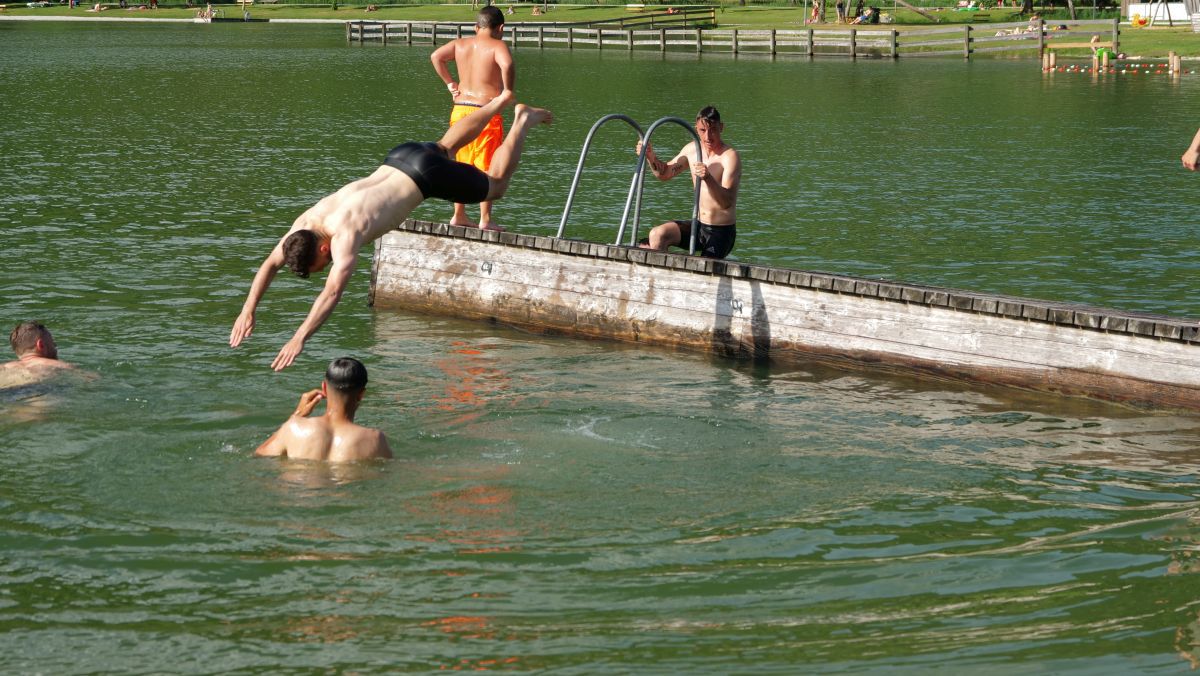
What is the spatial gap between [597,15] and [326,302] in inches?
2903

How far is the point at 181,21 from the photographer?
91812mm

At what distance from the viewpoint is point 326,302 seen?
9.89 m

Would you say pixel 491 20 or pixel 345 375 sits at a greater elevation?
pixel 491 20

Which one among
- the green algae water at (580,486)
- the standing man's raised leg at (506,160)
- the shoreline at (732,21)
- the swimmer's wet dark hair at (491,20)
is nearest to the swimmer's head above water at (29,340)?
the green algae water at (580,486)

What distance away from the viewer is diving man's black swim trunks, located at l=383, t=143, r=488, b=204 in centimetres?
1118

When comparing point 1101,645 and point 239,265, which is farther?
point 239,265

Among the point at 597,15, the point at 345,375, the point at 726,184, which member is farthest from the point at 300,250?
the point at 597,15

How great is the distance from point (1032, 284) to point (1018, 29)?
4315cm

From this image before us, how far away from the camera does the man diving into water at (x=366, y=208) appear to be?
10047 millimetres

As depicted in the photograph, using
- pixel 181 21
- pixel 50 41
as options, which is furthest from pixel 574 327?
pixel 181 21

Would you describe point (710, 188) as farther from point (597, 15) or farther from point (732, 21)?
point (597, 15)

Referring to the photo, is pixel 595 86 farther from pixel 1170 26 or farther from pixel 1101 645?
pixel 1101 645

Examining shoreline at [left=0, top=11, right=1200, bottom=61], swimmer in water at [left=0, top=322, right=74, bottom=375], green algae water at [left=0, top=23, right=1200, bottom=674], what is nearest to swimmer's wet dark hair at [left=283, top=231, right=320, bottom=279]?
green algae water at [left=0, top=23, right=1200, bottom=674]

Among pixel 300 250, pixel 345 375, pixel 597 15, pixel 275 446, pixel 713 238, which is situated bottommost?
pixel 275 446
